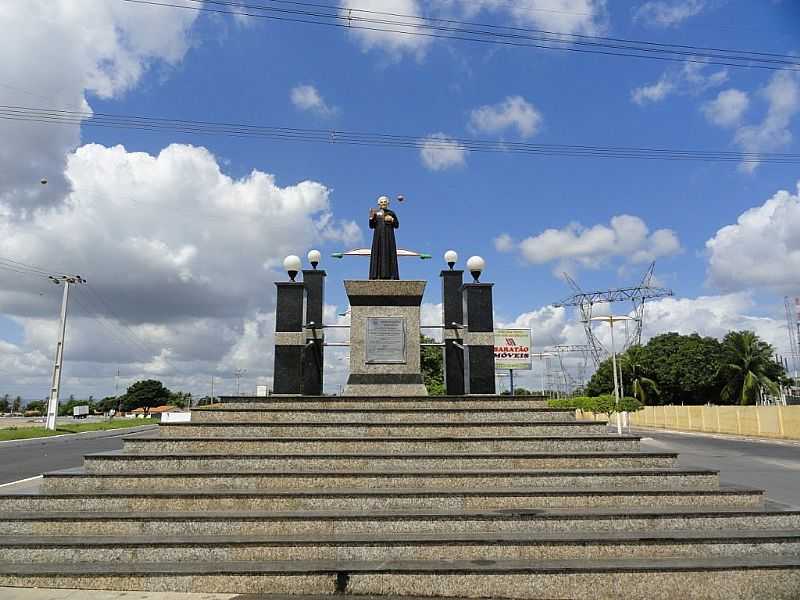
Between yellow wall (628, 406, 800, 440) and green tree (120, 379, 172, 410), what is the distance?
88231 millimetres

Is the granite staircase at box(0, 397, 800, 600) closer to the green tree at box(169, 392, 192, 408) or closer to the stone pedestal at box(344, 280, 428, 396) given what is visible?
the stone pedestal at box(344, 280, 428, 396)

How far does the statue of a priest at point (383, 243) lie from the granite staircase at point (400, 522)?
20.1 feet

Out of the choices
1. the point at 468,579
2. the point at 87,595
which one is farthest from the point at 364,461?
the point at 87,595

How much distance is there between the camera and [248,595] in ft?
17.1

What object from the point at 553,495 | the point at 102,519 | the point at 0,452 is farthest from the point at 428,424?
the point at 0,452

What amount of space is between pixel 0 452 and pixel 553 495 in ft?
73.6

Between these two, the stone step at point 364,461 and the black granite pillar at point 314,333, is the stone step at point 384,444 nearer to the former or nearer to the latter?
the stone step at point 364,461

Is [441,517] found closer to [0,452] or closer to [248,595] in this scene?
[248,595]

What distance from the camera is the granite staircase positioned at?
5273 millimetres

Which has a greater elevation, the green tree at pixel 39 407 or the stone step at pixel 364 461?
the stone step at pixel 364 461

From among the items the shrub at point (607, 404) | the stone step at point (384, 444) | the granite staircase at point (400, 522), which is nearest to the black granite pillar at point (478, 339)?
the granite staircase at point (400, 522)

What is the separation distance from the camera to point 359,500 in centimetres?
643

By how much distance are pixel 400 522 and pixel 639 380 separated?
65.6m

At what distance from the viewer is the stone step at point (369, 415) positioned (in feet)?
28.7
